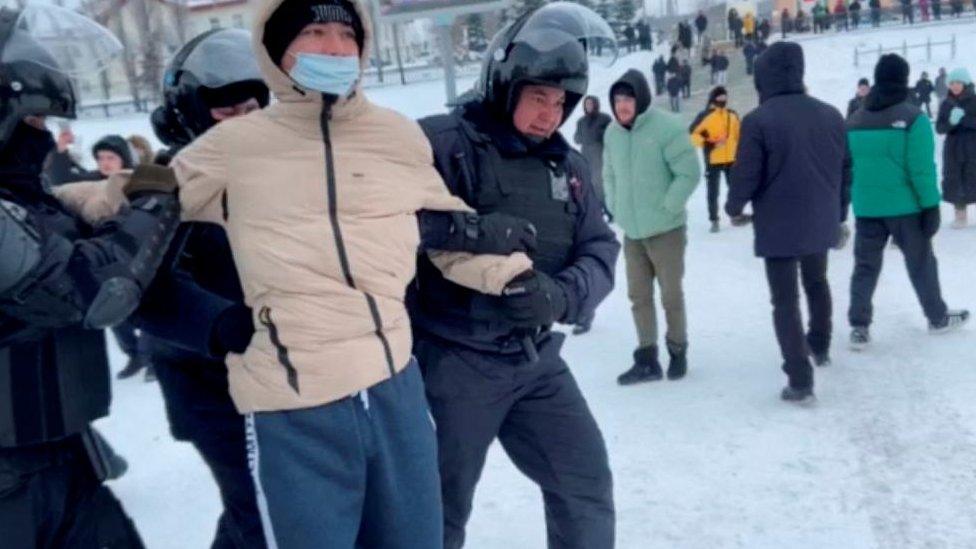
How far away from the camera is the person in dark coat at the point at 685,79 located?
30125 mm

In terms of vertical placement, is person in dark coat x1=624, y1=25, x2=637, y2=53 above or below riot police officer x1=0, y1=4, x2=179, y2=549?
above

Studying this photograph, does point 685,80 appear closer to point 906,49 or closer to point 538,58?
point 906,49

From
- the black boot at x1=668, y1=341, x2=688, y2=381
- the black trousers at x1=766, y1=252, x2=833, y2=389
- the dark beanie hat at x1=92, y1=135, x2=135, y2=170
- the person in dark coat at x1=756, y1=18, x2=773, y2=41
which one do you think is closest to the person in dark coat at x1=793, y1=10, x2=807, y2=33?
the person in dark coat at x1=756, y1=18, x2=773, y2=41

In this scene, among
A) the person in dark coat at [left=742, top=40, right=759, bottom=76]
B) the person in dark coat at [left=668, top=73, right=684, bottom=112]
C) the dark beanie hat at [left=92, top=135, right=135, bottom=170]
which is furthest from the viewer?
the person in dark coat at [left=742, top=40, right=759, bottom=76]

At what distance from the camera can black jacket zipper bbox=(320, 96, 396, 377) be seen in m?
2.31

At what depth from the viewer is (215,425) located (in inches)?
110

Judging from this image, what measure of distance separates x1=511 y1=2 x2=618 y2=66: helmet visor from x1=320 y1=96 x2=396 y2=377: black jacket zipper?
2.99 feet

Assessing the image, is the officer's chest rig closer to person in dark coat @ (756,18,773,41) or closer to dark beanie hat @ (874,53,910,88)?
dark beanie hat @ (874,53,910,88)

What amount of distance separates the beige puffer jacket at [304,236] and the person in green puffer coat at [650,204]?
3643 mm

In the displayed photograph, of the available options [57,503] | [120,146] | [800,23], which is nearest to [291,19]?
[57,503]

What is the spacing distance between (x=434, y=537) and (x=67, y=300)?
1022 mm

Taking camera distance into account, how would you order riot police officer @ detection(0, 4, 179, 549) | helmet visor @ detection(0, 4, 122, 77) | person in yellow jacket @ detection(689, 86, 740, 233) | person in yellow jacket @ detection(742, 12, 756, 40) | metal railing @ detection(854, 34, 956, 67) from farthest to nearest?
person in yellow jacket @ detection(742, 12, 756, 40) → metal railing @ detection(854, 34, 956, 67) → person in yellow jacket @ detection(689, 86, 740, 233) → helmet visor @ detection(0, 4, 122, 77) → riot police officer @ detection(0, 4, 179, 549)

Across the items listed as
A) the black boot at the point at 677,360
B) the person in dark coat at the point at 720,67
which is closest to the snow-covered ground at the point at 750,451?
the black boot at the point at 677,360

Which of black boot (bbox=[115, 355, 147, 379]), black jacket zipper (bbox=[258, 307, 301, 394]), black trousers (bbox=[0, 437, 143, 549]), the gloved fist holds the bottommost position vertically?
black boot (bbox=[115, 355, 147, 379])
